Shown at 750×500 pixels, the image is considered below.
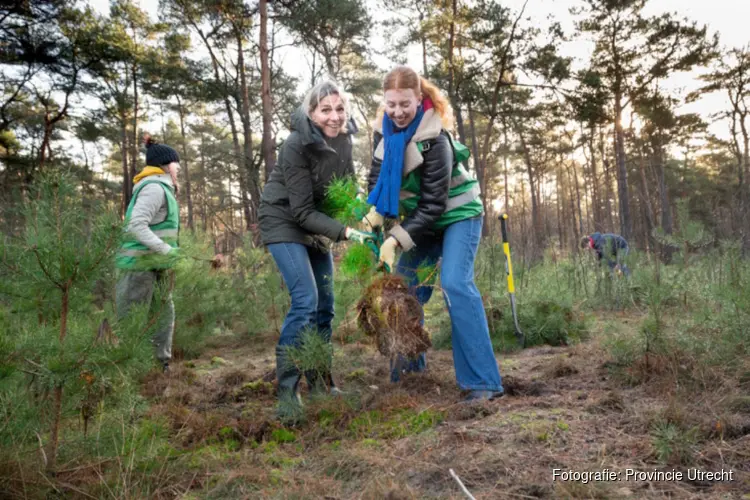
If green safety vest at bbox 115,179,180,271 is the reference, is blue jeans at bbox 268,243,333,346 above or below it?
below

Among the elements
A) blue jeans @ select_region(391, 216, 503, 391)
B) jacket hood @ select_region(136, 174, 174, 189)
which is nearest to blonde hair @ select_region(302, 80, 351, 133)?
blue jeans @ select_region(391, 216, 503, 391)

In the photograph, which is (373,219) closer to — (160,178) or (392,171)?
(392,171)

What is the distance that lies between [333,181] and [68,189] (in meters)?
1.49

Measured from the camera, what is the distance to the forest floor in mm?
1736

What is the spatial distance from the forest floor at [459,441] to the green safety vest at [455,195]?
41.8 inches

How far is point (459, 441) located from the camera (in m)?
2.11

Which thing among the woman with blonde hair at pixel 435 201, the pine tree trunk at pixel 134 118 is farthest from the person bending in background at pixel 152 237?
the pine tree trunk at pixel 134 118

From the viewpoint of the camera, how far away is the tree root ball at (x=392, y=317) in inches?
102

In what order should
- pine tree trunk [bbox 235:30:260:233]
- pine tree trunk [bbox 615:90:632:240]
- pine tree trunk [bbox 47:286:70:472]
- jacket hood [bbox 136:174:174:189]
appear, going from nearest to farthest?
pine tree trunk [bbox 47:286:70:472], jacket hood [bbox 136:174:174:189], pine tree trunk [bbox 235:30:260:233], pine tree trunk [bbox 615:90:632:240]

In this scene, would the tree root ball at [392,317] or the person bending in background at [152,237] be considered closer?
the tree root ball at [392,317]

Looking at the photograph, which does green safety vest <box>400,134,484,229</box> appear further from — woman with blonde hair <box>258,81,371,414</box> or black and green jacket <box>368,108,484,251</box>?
woman with blonde hair <box>258,81,371,414</box>

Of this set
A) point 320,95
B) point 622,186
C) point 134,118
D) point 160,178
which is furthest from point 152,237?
point 134,118

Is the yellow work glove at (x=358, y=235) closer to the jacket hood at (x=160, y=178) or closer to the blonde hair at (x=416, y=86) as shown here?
the blonde hair at (x=416, y=86)

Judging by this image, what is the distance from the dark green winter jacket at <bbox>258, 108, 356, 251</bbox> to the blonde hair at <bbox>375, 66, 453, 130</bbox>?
0.47 metres
